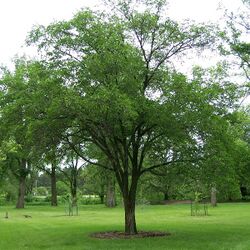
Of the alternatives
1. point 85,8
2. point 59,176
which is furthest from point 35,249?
point 59,176

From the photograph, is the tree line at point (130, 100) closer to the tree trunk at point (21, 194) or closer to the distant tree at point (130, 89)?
the distant tree at point (130, 89)

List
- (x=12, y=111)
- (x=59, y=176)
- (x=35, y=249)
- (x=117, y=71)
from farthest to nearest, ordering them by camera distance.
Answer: (x=59, y=176)
(x=12, y=111)
(x=117, y=71)
(x=35, y=249)

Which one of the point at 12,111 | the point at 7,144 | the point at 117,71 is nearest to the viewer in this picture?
the point at 7,144

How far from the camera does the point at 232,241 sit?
54.9 feet

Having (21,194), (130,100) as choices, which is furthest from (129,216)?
(21,194)

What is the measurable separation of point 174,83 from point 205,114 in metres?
1.78

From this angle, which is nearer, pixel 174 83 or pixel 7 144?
pixel 7 144

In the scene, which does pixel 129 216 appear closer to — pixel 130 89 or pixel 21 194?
pixel 130 89

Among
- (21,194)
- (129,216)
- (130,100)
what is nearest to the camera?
(130,100)

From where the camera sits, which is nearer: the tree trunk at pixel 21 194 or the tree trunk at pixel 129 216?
the tree trunk at pixel 129 216

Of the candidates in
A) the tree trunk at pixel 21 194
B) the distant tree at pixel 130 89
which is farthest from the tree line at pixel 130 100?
the tree trunk at pixel 21 194

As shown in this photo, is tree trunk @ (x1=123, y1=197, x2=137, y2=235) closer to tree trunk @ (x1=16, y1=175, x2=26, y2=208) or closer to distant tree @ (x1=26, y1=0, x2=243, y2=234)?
distant tree @ (x1=26, y1=0, x2=243, y2=234)

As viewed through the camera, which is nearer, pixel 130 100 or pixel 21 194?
pixel 130 100

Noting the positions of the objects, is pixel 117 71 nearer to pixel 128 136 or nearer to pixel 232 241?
pixel 128 136
